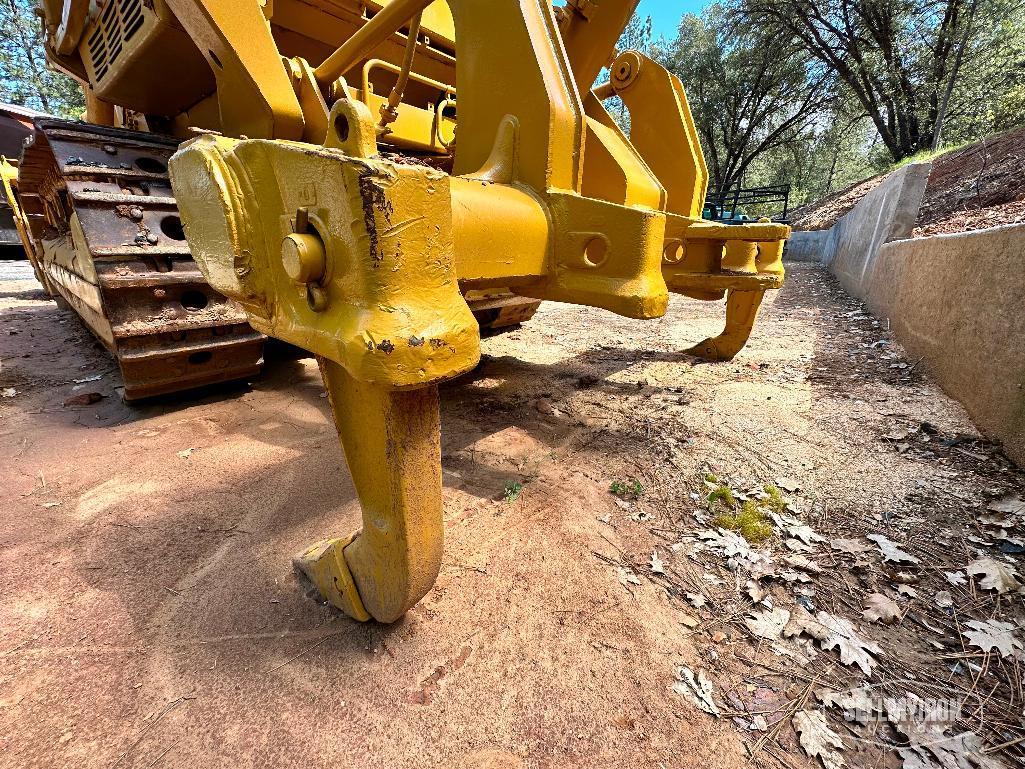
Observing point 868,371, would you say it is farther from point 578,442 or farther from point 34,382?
point 34,382

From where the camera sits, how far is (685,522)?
1.97 meters

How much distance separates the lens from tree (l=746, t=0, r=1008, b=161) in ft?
52.5

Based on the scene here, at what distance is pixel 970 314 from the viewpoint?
266 centimetres

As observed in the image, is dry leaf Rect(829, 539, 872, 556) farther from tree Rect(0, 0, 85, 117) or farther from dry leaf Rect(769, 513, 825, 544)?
tree Rect(0, 0, 85, 117)

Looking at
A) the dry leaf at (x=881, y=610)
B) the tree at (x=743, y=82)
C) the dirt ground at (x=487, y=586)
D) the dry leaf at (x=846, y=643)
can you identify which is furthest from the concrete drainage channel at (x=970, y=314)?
the tree at (x=743, y=82)

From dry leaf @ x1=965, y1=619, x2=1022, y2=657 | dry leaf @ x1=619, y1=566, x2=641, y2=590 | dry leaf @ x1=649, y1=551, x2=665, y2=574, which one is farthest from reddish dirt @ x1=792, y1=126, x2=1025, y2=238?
dry leaf @ x1=619, y1=566, x2=641, y2=590

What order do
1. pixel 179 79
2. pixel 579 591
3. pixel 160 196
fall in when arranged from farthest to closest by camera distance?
pixel 179 79, pixel 160 196, pixel 579 591

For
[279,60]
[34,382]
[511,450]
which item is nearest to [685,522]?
[511,450]

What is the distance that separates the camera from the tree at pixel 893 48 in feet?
52.5

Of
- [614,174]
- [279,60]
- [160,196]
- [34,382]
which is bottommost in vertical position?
[34,382]

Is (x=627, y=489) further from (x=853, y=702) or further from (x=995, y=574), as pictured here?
(x=995, y=574)

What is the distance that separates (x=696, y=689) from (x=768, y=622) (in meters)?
0.39

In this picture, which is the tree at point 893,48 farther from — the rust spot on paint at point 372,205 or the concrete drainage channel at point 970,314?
the rust spot on paint at point 372,205

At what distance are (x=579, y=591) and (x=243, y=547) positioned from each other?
1.26 metres
